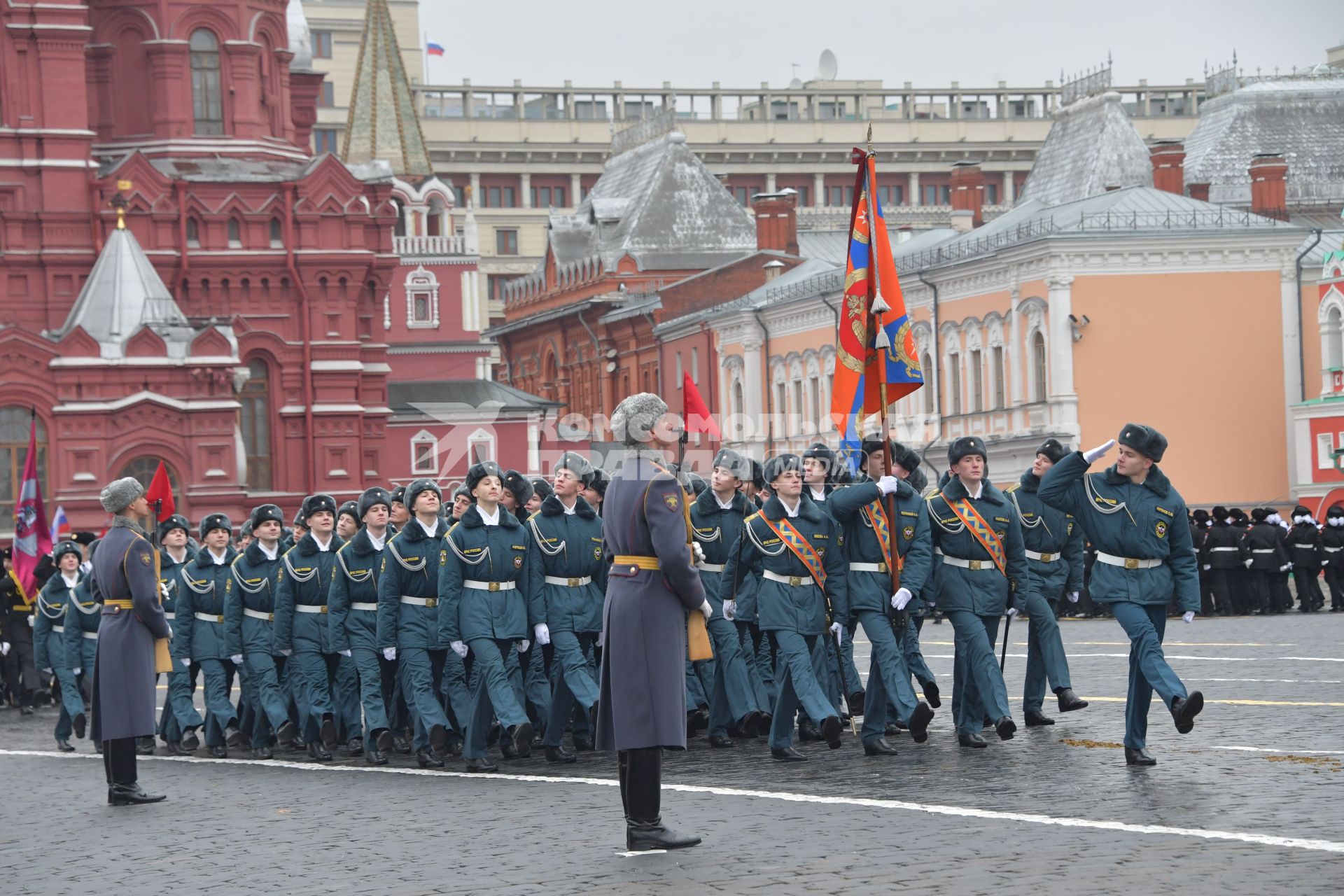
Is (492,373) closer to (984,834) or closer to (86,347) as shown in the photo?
(86,347)

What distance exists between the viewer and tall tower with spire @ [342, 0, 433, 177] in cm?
7412

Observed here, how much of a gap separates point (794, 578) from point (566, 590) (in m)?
1.72

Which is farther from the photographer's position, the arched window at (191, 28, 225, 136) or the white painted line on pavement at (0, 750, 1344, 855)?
the arched window at (191, 28, 225, 136)

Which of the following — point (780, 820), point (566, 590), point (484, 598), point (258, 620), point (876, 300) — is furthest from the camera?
point (258, 620)

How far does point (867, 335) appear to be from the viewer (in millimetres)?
14320

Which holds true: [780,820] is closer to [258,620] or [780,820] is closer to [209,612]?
[258,620]

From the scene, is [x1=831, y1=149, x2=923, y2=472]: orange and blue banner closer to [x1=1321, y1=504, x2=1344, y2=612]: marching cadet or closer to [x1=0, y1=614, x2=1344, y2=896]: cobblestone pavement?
[x1=0, y1=614, x2=1344, y2=896]: cobblestone pavement

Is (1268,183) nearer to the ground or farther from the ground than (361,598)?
farther from the ground

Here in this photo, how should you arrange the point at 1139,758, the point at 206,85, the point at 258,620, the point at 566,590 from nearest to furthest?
1. the point at 1139,758
2. the point at 566,590
3. the point at 258,620
4. the point at 206,85

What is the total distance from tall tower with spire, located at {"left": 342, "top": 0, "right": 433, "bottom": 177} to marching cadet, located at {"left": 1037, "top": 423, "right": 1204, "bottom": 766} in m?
63.4

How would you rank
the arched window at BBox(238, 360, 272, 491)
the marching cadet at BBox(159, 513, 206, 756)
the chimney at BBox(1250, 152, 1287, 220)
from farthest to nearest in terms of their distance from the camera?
the arched window at BBox(238, 360, 272, 491) < the chimney at BBox(1250, 152, 1287, 220) < the marching cadet at BBox(159, 513, 206, 756)

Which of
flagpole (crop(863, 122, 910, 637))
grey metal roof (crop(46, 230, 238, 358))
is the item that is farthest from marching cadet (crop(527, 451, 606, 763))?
grey metal roof (crop(46, 230, 238, 358))

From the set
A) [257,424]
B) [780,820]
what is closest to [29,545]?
[780,820]

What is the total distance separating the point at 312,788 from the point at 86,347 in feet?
122
